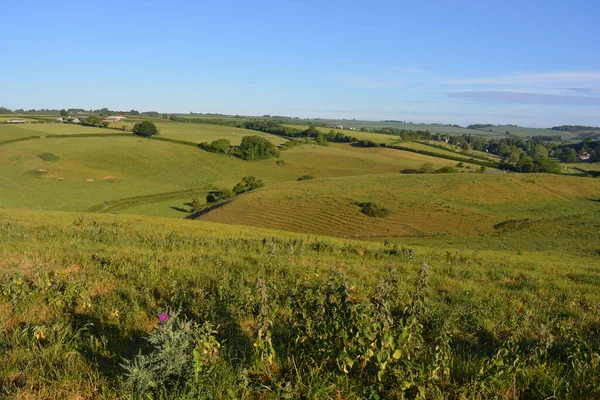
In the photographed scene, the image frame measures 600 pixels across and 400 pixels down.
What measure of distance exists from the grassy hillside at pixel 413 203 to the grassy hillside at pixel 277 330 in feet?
109

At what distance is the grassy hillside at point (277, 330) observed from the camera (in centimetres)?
395

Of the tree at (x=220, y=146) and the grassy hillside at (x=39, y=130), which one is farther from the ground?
the grassy hillside at (x=39, y=130)

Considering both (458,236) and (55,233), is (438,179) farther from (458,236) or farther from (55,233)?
(55,233)

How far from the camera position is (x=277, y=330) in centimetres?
574

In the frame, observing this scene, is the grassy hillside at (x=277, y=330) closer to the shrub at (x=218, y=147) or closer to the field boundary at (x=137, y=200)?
the field boundary at (x=137, y=200)

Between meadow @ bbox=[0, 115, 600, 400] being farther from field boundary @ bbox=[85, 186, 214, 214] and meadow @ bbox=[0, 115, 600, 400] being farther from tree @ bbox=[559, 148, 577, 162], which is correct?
tree @ bbox=[559, 148, 577, 162]

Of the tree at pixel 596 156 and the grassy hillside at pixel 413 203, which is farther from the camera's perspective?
the tree at pixel 596 156

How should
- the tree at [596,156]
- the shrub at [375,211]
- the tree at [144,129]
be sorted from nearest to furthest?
the shrub at [375,211], the tree at [144,129], the tree at [596,156]

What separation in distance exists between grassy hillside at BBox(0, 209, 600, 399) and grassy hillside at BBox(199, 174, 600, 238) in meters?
33.2

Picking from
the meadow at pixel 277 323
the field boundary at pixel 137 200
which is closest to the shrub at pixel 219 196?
the field boundary at pixel 137 200

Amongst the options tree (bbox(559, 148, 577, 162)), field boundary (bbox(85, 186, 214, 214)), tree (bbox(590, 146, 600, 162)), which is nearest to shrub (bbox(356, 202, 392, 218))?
field boundary (bbox(85, 186, 214, 214))

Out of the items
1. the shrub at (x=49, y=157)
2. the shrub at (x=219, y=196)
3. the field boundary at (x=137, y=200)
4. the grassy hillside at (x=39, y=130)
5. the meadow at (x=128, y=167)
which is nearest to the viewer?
the field boundary at (x=137, y=200)

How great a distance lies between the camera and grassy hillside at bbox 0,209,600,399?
3.95 m

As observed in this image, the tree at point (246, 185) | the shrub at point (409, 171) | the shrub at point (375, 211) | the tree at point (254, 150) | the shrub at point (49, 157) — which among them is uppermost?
the tree at point (254, 150)
